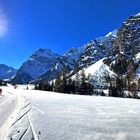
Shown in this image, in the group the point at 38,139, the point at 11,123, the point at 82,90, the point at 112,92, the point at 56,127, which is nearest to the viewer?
the point at 38,139

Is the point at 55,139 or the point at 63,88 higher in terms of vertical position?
the point at 63,88

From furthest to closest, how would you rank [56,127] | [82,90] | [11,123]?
[82,90]
[11,123]
[56,127]

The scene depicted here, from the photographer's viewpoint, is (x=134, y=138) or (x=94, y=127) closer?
(x=134, y=138)

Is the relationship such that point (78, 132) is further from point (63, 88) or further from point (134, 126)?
point (63, 88)

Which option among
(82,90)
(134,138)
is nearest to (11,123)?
(134,138)

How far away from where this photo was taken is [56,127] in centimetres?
1291

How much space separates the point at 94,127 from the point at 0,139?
424 cm

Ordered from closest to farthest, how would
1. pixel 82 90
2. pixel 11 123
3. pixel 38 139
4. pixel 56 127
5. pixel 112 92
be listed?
pixel 38 139, pixel 56 127, pixel 11 123, pixel 112 92, pixel 82 90

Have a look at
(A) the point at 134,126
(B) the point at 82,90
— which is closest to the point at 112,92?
(B) the point at 82,90

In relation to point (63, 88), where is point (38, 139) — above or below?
below

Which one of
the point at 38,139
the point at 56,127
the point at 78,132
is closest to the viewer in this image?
the point at 38,139

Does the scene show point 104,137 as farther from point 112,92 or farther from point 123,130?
point 112,92

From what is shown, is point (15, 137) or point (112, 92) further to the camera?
point (112, 92)

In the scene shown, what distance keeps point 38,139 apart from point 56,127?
2647 millimetres
